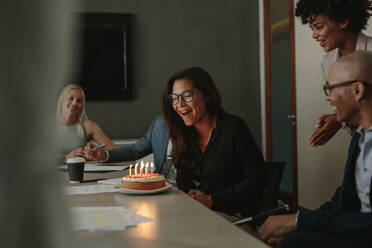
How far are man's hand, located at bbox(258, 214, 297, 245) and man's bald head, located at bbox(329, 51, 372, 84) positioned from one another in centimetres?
49

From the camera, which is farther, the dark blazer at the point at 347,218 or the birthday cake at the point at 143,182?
the birthday cake at the point at 143,182

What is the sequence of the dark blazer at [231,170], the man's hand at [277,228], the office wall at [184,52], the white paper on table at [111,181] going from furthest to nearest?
the office wall at [184,52]
the dark blazer at [231,170]
the white paper on table at [111,181]
the man's hand at [277,228]

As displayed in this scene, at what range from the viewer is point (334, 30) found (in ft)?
6.66

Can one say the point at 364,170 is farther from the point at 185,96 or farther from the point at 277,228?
the point at 185,96

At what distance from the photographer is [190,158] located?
2.00 meters

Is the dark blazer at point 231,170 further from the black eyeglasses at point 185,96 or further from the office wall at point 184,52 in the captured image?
the office wall at point 184,52

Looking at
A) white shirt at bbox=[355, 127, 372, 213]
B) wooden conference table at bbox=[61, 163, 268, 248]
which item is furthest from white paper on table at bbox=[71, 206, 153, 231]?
white shirt at bbox=[355, 127, 372, 213]

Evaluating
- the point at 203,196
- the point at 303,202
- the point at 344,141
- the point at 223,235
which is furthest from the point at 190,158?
the point at 303,202

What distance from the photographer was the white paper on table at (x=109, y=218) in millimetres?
889

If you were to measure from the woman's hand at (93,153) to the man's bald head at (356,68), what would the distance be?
1.50 metres

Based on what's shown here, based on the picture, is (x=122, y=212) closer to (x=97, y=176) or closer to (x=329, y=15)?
(x=97, y=176)

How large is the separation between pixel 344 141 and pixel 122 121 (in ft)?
8.03

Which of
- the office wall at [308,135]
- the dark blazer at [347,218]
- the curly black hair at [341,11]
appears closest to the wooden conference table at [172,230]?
the dark blazer at [347,218]

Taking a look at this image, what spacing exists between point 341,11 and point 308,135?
188 centimetres
